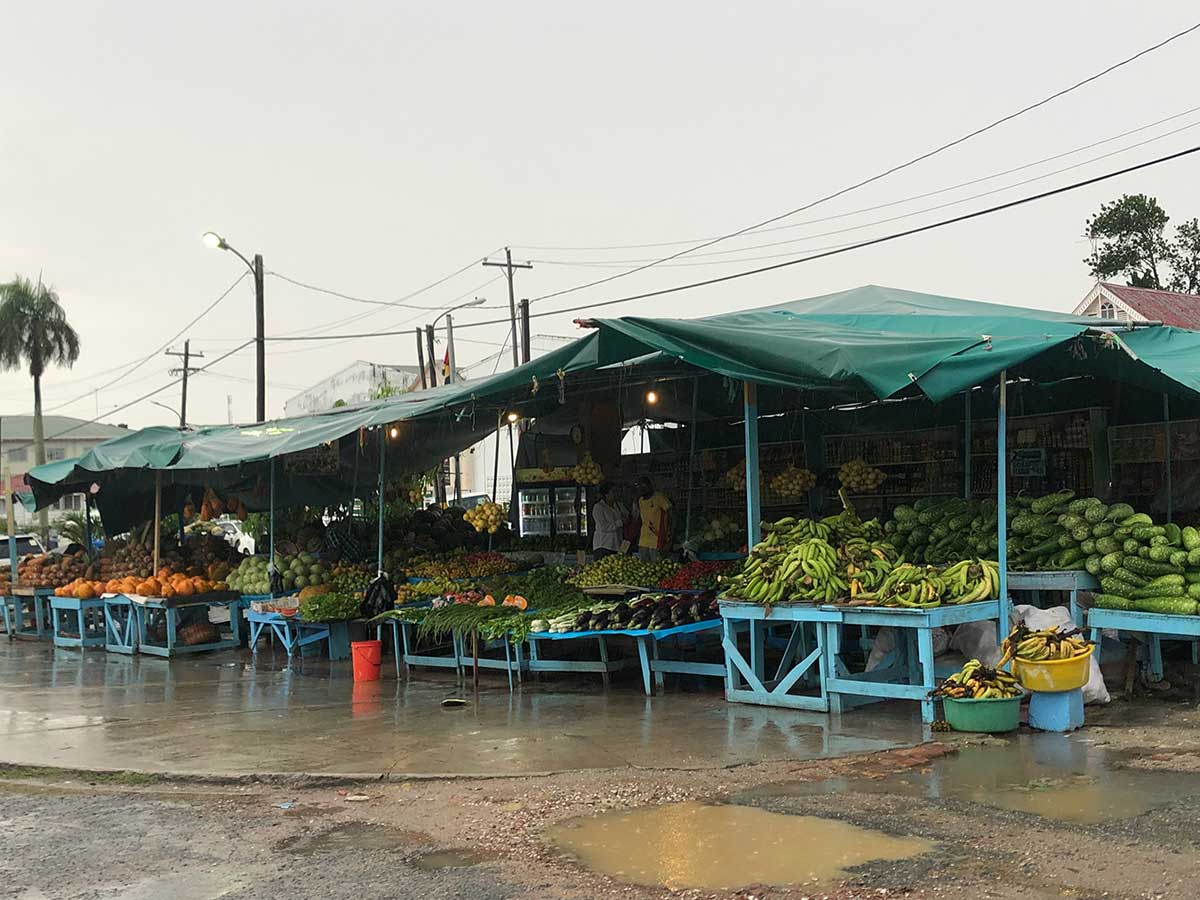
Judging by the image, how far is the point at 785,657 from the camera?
10656mm

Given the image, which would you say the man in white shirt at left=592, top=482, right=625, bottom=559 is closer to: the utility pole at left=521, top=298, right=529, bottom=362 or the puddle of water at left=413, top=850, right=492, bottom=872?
the puddle of water at left=413, top=850, right=492, bottom=872

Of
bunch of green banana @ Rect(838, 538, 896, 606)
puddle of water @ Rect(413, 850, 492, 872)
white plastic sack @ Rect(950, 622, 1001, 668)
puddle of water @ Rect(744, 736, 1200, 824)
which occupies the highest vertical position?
bunch of green banana @ Rect(838, 538, 896, 606)

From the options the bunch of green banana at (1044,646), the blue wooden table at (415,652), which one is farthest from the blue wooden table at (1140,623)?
the blue wooden table at (415,652)

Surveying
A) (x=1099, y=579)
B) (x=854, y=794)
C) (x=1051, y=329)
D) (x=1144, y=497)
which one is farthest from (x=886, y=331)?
(x=854, y=794)

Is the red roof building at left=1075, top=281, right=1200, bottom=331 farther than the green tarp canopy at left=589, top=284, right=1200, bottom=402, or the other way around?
the red roof building at left=1075, top=281, right=1200, bottom=331

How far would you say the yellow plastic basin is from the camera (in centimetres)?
847

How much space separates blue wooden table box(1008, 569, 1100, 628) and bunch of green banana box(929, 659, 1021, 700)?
147cm

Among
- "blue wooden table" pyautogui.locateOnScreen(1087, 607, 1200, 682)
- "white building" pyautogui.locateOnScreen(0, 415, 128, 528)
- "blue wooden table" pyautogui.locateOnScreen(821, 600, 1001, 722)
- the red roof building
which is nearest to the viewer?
"blue wooden table" pyautogui.locateOnScreen(1087, 607, 1200, 682)

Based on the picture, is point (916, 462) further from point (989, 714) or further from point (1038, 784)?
point (1038, 784)

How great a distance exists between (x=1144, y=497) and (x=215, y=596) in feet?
41.3

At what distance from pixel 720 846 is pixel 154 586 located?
12.9 metres

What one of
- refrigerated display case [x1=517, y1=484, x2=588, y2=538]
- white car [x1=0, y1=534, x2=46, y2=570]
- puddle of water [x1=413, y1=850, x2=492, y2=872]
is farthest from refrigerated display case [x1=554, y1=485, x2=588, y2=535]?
white car [x1=0, y1=534, x2=46, y2=570]

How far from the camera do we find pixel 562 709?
35.1 feet

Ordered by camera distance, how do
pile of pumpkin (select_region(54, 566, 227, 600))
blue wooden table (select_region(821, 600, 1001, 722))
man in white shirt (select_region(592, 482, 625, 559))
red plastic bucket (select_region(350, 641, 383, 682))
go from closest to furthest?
blue wooden table (select_region(821, 600, 1001, 722)) < red plastic bucket (select_region(350, 641, 383, 682)) < man in white shirt (select_region(592, 482, 625, 559)) < pile of pumpkin (select_region(54, 566, 227, 600))
